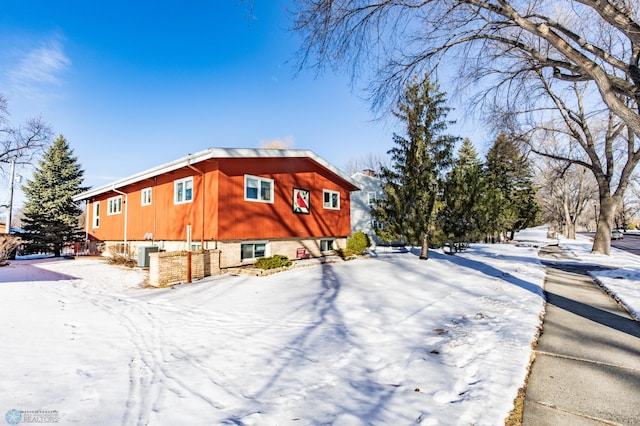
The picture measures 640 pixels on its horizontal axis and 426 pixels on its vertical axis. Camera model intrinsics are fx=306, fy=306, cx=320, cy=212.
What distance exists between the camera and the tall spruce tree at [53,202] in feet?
73.4

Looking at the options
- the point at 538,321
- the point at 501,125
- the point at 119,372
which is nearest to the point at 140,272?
the point at 119,372

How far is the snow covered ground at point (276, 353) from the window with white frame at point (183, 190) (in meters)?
5.14

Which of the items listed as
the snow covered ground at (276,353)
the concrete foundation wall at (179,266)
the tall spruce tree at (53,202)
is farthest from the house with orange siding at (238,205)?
the tall spruce tree at (53,202)

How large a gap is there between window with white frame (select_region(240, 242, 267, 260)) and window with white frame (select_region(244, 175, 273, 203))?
5.96 feet

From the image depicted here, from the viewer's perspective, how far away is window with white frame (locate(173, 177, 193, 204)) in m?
12.5

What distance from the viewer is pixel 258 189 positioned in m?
12.4

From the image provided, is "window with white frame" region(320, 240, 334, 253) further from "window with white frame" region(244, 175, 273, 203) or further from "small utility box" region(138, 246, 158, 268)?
"small utility box" region(138, 246, 158, 268)

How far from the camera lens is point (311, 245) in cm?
1502

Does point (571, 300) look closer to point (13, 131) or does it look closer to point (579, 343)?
point (579, 343)

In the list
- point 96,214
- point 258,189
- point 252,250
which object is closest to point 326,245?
point 252,250

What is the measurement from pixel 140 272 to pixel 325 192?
29.9 feet

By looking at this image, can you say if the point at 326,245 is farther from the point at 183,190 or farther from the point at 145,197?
the point at 145,197

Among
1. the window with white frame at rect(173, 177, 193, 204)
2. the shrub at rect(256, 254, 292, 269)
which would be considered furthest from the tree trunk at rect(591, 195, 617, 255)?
the window with white frame at rect(173, 177, 193, 204)

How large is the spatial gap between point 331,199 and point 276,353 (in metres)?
12.6
